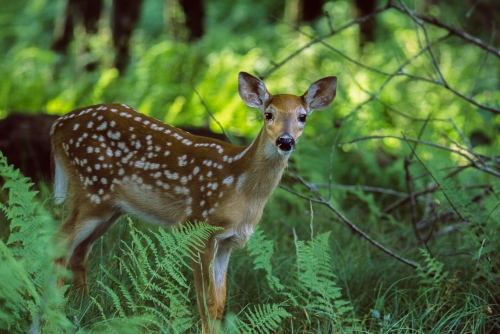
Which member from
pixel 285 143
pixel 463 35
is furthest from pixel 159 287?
pixel 463 35

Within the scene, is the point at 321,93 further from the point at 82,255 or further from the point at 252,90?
the point at 82,255

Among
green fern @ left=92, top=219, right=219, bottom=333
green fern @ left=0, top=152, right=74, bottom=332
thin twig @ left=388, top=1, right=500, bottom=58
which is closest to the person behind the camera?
green fern @ left=0, top=152, right=74, bottom=332

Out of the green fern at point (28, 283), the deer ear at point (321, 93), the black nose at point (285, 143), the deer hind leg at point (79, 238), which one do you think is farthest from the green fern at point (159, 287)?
the deer ear at point (321, 93)

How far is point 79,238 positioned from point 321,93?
1.51m

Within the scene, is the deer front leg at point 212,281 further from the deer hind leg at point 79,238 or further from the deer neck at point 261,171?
the deer hind leg at point 79,238

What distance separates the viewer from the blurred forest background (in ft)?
11.9

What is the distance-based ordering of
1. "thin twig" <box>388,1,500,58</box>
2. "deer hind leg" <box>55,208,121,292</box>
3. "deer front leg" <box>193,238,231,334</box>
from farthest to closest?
1. "thin twig" <box>388,1,500,58</box>
2. "deer hind leg" <box>55,208,121,292</box>
3. "deer front leg" <box>193,238,231,334</box>

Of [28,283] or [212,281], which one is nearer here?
[28,283]

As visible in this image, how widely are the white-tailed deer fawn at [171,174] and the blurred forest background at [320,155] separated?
18 centimetres

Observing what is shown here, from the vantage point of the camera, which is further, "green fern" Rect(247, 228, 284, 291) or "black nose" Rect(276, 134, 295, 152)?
"green fern" Rect(247, 228, 284, 291)

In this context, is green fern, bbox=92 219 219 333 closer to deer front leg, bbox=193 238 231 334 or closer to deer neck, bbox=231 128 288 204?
deer front leg, bbox=193 238 231 334

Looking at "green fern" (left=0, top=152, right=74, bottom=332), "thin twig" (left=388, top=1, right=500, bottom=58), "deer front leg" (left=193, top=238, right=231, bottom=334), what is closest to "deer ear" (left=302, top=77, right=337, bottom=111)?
"deer front leg" (left=193, top=238, right=231, bottom=334)

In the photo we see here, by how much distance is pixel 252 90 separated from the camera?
397cm

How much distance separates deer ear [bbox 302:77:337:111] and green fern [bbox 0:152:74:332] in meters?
1.58
